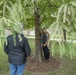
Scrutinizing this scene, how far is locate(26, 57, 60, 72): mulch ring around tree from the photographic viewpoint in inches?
260

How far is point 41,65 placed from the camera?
694 centimetres

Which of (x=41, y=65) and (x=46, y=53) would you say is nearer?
(x=41, y=65)

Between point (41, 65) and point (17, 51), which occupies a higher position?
point (17, 51)

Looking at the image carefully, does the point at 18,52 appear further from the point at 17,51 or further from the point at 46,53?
the point at 46,53

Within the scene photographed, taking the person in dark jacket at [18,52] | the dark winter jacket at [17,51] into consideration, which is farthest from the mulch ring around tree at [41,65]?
the dark winter jacket at [17,51]

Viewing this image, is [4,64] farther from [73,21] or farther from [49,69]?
[73,21]

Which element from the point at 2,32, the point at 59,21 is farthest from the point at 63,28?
the point at 2,32

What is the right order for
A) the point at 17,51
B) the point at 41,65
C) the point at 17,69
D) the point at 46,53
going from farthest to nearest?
the point at 46,53 < the point at 41,65 < the point at 17,69 < the point at 17,51

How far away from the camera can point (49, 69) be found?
21.8 feet

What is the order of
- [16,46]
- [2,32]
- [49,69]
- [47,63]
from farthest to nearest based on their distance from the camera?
[47,63]
[49,69]
[16,46]
[2,32]

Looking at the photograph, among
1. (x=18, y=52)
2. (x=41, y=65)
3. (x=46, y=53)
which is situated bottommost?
(x=41, y=65)

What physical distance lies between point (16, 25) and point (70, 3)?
863mm

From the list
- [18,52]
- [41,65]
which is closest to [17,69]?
[18,52]

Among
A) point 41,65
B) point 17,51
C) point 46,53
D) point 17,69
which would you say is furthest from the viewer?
point 46,53
